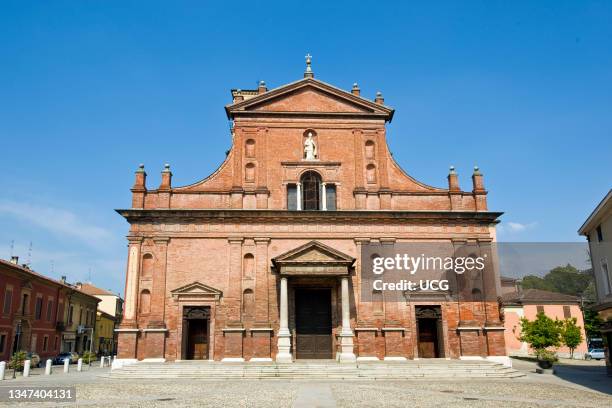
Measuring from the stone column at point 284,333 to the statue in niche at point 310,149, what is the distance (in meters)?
7.05

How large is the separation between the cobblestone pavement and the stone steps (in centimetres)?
105

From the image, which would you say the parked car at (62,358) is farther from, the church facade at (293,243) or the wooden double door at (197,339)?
the church facade at (293,243)

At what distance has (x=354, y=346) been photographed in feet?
80.3

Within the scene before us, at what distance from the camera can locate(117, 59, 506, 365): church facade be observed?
2447cm

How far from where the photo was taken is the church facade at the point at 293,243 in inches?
963

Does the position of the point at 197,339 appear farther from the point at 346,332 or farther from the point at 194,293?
the point at 346,332

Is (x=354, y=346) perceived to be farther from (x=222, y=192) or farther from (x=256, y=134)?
(x=256, y=134)

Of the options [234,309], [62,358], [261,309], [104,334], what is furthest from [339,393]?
[104,334]

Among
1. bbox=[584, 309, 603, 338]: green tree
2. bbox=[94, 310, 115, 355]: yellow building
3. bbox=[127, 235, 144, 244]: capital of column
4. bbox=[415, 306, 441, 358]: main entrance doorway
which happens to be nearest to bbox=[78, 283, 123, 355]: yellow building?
bbox=[94, 310, 115, 355]: yellow building

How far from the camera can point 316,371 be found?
21391 mm

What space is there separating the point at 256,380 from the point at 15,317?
25.0 metres

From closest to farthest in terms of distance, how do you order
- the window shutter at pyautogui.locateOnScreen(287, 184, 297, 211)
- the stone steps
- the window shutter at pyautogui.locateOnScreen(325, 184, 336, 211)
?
the stone steps < the window shutter at pyautogui.locateOnScreen(287, 184, 297, 211) < the window shutter at pyautogui.locateOnScreen(325, 184, 336, 211)

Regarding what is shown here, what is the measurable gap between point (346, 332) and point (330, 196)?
24.0ft

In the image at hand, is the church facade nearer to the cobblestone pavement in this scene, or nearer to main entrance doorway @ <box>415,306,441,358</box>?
main entrance doorway @ <box>415,306,441,358</box>
